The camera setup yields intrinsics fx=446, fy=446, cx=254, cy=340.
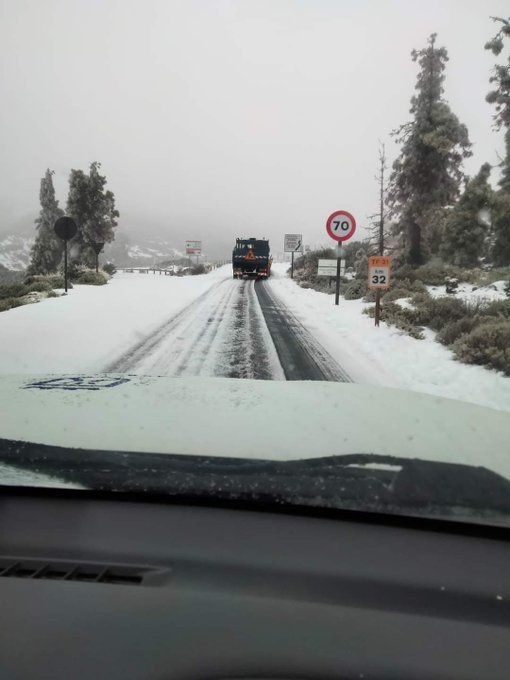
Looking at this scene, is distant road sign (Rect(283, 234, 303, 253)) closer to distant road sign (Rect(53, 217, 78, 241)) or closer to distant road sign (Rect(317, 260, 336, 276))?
distant road sign (Rect(317, 260, 336, 276))

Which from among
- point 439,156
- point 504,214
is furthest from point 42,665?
point 439,156

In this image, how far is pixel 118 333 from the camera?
927 cm

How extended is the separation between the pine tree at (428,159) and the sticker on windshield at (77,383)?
24.0 metres

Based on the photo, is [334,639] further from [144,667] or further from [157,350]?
[157,350]

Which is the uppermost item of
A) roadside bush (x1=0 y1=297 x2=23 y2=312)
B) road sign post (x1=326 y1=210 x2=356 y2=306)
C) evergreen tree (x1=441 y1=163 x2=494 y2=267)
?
evergreen tree (x1=441 y1=163 x2=494 y2=267)

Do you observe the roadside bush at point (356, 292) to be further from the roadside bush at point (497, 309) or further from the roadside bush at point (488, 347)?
the roadside bush at point (488, 347)

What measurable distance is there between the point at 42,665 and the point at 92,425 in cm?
141

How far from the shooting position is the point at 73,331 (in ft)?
30.7

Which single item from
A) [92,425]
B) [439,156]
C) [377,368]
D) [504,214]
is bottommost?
[377,368]

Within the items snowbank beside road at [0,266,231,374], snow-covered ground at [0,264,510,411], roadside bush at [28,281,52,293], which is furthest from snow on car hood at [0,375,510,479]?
roadside bush at [28,281,52,293]

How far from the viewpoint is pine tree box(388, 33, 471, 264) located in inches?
953

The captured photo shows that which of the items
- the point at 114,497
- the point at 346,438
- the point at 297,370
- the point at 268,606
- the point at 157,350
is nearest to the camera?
the point at 268,606

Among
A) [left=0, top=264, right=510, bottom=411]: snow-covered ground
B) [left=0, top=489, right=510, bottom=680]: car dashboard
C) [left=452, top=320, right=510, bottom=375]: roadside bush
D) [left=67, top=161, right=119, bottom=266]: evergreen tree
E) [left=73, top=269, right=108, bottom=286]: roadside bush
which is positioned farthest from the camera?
[left=67, top=161, right=119, bottom=266]: evergreen tree

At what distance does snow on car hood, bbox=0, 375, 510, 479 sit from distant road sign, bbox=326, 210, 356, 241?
9.87m
